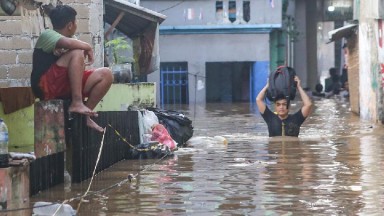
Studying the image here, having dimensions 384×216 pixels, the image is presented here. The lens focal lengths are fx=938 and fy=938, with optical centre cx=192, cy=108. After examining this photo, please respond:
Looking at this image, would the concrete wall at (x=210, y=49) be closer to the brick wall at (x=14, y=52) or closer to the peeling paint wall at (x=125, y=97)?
the peeling paint wall at (x=125, y=97)

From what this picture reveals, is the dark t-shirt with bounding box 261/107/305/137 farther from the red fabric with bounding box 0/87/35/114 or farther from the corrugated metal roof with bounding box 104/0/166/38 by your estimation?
the red fabric with bounding box 0/87/35/114

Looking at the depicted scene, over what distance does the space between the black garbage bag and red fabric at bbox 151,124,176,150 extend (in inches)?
32.3

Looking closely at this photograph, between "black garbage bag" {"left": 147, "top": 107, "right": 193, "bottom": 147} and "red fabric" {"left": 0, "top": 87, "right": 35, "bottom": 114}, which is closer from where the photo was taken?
"red fabric" {"left": 0, "top": 87, "right": 35, "bottom": 114}

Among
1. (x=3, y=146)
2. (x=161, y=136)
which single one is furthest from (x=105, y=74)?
(x=161, y=136)

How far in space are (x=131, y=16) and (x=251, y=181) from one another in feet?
40.9

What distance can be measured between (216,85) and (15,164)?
34.4 meters

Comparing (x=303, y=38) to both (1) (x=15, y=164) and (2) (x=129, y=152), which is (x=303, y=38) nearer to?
(2) (x=129, y=152)

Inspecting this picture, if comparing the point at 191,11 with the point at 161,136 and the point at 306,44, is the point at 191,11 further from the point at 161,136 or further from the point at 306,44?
the point at 161,136

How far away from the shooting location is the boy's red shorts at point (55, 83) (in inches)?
372

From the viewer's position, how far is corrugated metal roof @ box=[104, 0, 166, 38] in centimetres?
1938

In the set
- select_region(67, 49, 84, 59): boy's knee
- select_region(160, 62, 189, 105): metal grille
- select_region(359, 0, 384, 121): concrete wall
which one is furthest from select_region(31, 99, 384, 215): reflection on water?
select_region(160, 62, 189, 105): metal grille

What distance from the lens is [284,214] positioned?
278 inches

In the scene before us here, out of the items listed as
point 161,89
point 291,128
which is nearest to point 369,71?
point 291,128

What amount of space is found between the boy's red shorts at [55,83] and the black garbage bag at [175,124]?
446cm
